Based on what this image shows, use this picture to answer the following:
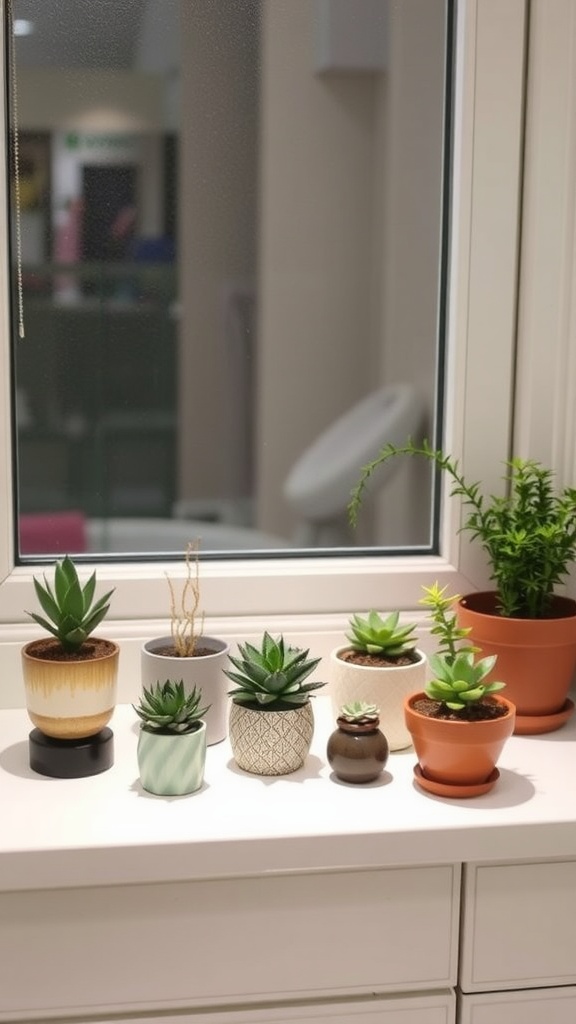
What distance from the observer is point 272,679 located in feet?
3.59

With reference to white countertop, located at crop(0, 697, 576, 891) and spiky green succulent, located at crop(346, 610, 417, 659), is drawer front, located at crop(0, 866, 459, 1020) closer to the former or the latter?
white countertop, located at crop(0, 697, 576, 891)

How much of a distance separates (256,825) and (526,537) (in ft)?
1.45

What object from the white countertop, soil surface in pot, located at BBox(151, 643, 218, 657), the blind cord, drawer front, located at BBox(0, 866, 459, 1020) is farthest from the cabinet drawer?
the blind cord

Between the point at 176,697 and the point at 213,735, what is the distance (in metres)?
0.15

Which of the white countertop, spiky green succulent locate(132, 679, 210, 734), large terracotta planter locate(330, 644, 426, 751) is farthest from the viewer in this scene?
large terracotta planter locate(330, 644, 426, 751)

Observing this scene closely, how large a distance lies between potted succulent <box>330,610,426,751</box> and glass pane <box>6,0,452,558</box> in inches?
9.3

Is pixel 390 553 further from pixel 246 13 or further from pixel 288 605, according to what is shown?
pixel 246 13

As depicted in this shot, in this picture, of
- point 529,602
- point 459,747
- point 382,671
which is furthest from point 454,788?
point 529,602

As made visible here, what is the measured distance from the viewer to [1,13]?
1.22 meters

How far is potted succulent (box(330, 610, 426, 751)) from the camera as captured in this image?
1163mm

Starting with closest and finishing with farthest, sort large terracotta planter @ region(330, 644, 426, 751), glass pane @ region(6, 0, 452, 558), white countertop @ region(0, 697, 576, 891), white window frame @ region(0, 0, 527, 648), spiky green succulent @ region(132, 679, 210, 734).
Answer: white countertop @ region(0, 697, 576, 891), spiky green succulent @ region(132, 679, 210, 734), large terracotta planter @ region(330, 644, 426, 751), white window frame @ region(0, 0, 527, 648), glass pane @ region(6, 0, 452, 558)

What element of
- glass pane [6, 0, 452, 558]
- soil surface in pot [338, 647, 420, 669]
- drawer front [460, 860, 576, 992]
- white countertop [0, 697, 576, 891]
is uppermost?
glass pane [6, 0, 452, 558]

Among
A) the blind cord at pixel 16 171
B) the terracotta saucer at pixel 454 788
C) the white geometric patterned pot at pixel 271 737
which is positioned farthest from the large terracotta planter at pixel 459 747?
the blind cord at pixel 16 171

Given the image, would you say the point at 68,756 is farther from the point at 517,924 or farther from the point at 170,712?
the point at 517,924
